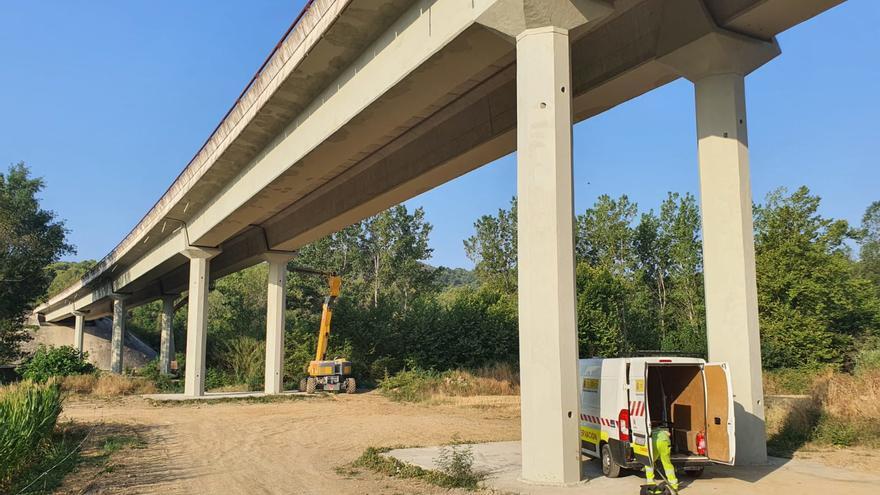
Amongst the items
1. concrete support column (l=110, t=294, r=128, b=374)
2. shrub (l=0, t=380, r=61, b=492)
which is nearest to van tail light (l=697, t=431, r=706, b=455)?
shrub (l=0, t=380, r=61, b=492)

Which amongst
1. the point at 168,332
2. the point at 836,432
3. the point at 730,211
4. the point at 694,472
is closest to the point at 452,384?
the point at 836,432

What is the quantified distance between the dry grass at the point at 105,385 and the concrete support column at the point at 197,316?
3.40m

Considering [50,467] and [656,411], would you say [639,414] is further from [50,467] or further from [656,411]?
[50,467]

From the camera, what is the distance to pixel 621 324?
37.7 m

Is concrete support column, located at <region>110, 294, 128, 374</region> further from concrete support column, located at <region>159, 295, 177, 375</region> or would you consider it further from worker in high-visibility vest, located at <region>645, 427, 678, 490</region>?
worker in high-visibility vest, located at <region>645, 427, 678, 490</region>

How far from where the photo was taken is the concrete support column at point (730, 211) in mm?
10516

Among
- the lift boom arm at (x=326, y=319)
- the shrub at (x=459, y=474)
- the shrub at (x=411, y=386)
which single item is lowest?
the shrub at (x=411, y=386)

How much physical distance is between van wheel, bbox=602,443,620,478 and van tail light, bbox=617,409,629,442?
54 cm

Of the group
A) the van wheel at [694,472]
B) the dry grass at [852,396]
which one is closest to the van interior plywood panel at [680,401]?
the van wheel at [694,472]

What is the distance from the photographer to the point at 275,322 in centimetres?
2967

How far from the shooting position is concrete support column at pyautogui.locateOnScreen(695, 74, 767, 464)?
10484 millimetres

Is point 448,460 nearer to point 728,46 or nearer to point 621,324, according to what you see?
point 728,46

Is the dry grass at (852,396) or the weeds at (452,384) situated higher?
the dry grass at (852,396)

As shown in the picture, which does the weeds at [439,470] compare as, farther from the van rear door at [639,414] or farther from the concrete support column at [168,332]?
the concrete support column at [168,332]
